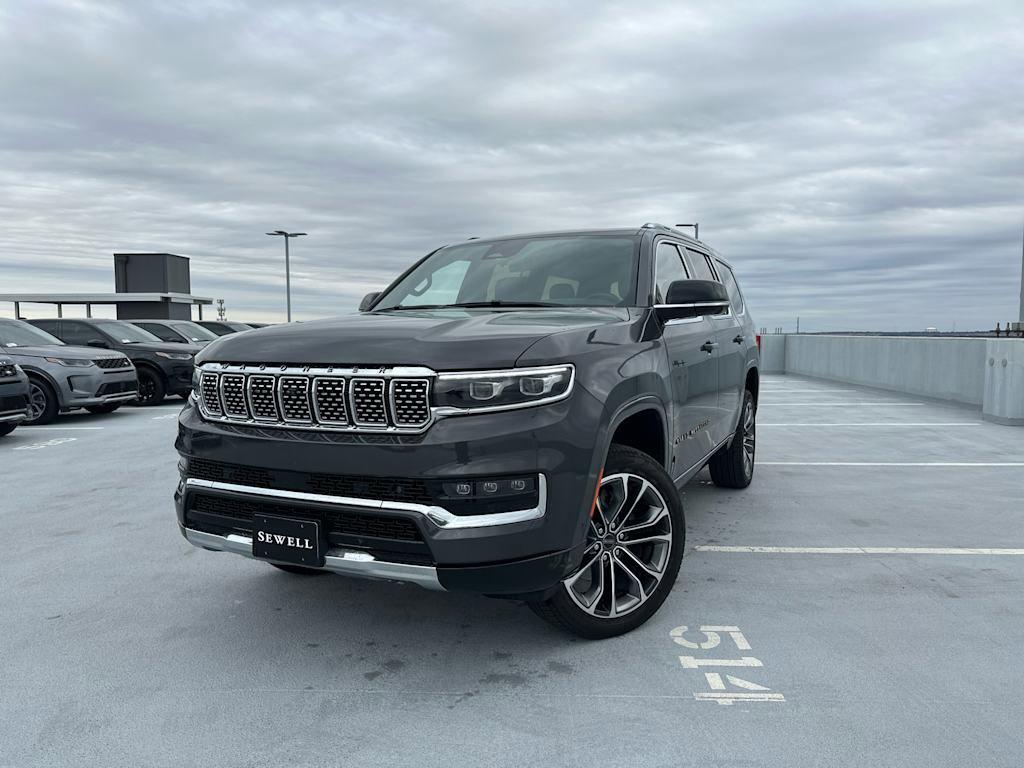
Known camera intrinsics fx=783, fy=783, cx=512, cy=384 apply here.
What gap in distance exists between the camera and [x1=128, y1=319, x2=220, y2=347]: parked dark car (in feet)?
52.6

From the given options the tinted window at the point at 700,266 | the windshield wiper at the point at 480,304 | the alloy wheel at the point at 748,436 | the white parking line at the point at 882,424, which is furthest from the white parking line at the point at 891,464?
the windshield wiper at the point at 480,304

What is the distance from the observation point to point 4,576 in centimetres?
427

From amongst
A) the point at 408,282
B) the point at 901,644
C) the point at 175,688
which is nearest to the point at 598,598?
the point at 901,644

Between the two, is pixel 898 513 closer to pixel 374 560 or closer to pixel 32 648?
pixel 374 560

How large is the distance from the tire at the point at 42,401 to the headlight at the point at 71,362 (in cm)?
33

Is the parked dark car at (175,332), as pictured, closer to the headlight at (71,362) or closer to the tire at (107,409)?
the tire at (107,409)

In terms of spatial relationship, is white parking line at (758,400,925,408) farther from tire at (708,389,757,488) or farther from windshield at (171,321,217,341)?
windshield at (171,321,217,341)

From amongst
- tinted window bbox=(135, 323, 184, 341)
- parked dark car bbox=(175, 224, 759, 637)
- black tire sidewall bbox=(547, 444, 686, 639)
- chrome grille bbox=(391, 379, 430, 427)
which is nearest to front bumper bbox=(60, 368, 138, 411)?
tinted window bbox=(135, 323, 184, 341)

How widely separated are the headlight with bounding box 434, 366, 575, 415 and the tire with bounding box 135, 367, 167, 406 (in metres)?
12.4

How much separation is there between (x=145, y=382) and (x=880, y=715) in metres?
13.6

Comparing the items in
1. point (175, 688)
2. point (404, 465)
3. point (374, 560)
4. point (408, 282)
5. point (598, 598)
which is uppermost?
point (408, 282)

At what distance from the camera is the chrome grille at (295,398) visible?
2980 mm

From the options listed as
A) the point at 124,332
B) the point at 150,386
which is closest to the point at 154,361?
the point at 150,386

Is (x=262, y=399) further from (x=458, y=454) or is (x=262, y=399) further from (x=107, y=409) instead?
(x=107, y=409)
